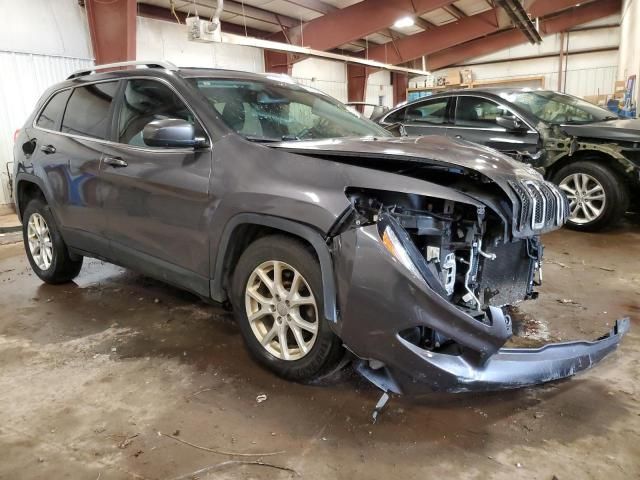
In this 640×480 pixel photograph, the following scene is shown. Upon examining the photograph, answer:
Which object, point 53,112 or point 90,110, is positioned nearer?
point 90,110

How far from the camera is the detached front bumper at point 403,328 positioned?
73.4 inches

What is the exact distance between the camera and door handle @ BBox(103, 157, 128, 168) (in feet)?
9.75

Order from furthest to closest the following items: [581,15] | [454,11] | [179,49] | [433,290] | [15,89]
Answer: [581,15] < [454,11] < [179,49] < [15,89] < [433,290]

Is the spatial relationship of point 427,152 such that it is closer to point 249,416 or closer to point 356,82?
point 249,416

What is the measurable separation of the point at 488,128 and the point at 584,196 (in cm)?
134

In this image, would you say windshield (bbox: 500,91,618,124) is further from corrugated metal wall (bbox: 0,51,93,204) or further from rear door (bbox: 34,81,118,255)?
corrugated metal wall (bbox: 0,51,93,204)

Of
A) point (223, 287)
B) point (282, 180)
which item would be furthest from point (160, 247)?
point (282, 180)

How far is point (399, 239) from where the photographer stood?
6.31 ft

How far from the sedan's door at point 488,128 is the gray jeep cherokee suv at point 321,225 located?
296 cm

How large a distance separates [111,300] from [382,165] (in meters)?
2.59

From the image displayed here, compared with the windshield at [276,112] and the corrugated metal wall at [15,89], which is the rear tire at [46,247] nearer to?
the windshield at [276,112]

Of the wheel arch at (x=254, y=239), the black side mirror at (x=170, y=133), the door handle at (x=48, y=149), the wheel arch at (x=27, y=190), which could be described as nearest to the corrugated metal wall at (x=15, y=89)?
the wheel arch at (x=27, y=190)

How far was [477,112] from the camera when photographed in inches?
235

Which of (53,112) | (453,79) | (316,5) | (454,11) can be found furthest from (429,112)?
(453,79)
